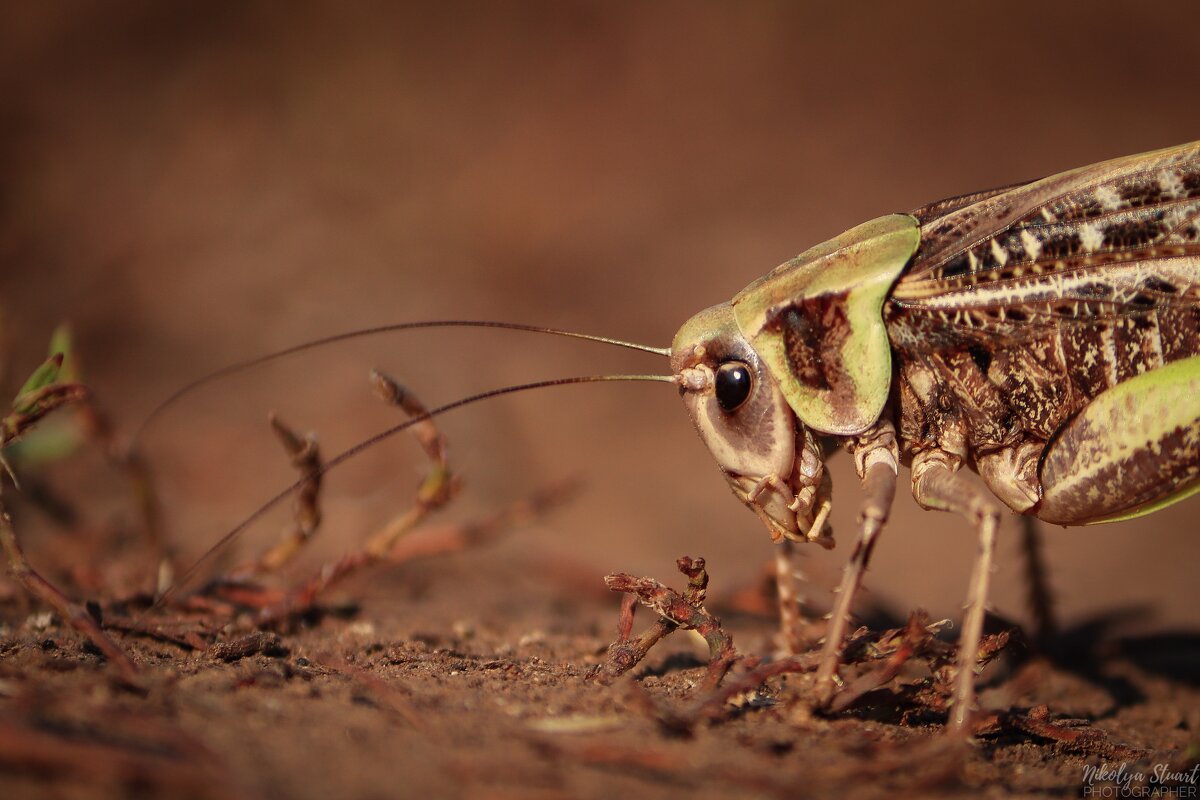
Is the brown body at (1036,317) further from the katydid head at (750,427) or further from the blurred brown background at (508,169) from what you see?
the blurred brown background at (508,169)

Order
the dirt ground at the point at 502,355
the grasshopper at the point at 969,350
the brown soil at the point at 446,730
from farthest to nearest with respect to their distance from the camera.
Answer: the grasshopper at the point at 969,350 < the dirt ground at the point at 502,355 < the brown soil at the point at 446,730

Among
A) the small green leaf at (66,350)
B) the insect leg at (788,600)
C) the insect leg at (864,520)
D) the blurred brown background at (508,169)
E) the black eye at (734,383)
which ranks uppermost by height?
→ the blurred brown background at (508,169)

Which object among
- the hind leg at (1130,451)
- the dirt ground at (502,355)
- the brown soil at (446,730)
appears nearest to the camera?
the brown soil at (446,730)

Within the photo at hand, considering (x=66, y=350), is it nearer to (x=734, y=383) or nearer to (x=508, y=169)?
(x=734, y=383)

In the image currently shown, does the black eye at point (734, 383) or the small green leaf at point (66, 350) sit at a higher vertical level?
the small green leaf at point (66, 350)

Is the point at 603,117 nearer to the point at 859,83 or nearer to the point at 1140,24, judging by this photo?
the point at 859,83

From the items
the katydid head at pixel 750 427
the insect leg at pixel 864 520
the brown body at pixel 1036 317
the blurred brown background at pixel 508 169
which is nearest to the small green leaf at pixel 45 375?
the katydid head at pixel 750 427

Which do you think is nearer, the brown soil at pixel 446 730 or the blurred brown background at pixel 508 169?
the brown soil at pixel 446 730

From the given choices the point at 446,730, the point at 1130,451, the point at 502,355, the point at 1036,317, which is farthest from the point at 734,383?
the point at 502,355
